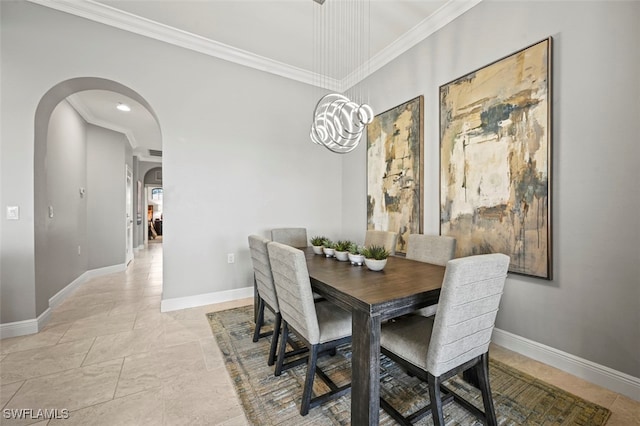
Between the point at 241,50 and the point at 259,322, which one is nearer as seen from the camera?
the point at 259,322

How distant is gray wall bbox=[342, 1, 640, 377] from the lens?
1627 mm

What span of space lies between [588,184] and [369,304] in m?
1.80

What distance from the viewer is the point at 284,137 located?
12.4 ft

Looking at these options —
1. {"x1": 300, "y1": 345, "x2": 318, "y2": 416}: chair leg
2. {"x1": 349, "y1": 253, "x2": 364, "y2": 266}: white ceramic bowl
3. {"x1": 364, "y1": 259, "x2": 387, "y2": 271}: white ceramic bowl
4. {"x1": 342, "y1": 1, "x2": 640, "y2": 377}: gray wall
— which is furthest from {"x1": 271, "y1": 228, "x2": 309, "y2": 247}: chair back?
{"x1": 342, "y1": 1, "x2": 640, "y2": 377}: gray wall

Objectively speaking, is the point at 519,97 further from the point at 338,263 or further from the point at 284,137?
the point at 284,137

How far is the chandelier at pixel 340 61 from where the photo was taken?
2400 mm

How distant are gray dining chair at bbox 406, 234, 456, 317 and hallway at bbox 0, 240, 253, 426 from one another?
5.17ft

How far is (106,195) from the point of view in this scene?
15.9 ft

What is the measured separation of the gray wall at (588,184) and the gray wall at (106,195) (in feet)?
19.5

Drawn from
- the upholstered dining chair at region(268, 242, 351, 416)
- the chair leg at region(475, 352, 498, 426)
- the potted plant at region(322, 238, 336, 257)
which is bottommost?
the chair leg at region(475, 352, 498, 426)

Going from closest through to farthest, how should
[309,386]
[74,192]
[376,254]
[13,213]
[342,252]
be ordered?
[309,386] → [376,254] → [342,252] → [13,213] → [74,192]

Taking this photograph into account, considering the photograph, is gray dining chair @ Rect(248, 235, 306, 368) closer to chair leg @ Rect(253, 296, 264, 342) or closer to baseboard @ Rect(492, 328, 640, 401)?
chair leg @ Rect(253, 296, 264, 342)

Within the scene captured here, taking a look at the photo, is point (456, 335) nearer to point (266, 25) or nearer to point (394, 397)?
point (394, 397)

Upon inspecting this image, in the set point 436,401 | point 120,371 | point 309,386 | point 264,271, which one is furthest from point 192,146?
point 436,401
